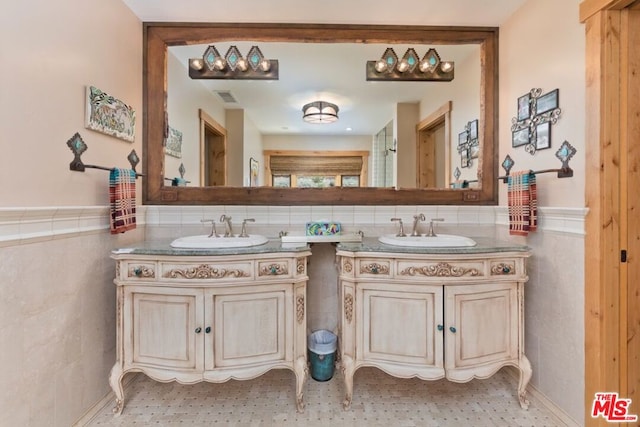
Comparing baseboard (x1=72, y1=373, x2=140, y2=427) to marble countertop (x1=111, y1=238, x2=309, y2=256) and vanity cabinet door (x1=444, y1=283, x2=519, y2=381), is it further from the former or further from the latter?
vanity cabinet door (x1=444, y1=283, x2=519, y2=381)

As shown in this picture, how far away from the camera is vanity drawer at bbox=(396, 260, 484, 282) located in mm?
1525

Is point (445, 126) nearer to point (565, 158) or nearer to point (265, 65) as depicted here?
point (565, 158)

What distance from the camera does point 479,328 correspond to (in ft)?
5.09

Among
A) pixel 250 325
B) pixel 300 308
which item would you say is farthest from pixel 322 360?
pixel 250 325

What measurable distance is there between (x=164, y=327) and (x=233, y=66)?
1.68 metres

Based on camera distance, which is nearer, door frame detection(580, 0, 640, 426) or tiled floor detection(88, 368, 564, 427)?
door frame detection(580, 0, 640, 426)

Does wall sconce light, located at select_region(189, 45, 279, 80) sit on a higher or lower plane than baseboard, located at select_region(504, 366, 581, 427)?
higher

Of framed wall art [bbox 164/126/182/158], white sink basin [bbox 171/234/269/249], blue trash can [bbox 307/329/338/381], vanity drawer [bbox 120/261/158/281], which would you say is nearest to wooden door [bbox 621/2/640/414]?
blue trash can [bbox 307/329/338/381]

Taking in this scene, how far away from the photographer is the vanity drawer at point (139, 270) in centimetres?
151

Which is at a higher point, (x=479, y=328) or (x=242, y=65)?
(x=242, y=65)

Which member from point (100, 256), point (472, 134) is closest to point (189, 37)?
point (100, 256)

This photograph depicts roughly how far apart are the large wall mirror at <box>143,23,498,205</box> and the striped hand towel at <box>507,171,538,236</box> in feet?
1.25

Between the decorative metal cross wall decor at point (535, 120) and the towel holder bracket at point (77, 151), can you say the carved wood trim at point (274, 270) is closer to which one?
the towel holder bracket at point (77, 151)

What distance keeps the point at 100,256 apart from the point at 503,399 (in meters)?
2.38
